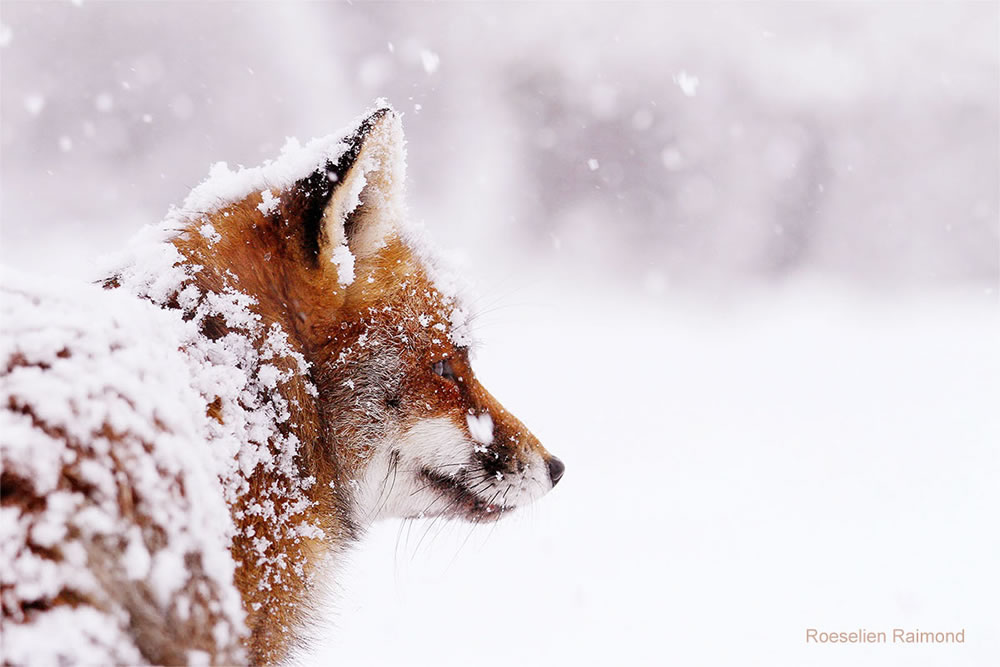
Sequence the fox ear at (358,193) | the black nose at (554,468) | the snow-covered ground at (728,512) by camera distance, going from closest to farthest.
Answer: the fox ear at (358,193) < the black nose at (554,468) < the snow-covered ground at (728,512)

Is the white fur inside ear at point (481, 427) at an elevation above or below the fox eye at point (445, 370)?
below

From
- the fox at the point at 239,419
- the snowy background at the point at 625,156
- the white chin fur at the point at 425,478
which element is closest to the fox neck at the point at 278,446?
the fox at the point at 239,419

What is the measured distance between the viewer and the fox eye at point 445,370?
3.25m

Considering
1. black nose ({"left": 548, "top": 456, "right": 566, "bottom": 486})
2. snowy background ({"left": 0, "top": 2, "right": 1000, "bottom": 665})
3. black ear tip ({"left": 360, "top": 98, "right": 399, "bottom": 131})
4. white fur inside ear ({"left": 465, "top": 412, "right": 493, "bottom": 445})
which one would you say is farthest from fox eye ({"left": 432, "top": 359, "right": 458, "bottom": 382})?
snowy background ({"left": 0, "top": 2, "right": 1000, "bottom": 665})

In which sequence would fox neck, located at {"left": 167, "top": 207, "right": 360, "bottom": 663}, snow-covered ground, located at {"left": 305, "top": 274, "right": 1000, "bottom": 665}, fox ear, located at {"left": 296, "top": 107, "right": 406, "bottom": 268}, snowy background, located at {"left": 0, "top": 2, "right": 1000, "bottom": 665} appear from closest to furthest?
fox neck, located at {"left": 167, "top": 207, "right": 360, "bottom": 663}
fox ear, located at {"left": 296, "top": 107, "right": 406, "bottom": 268}
snow-covered ground, located at {"left": 305, "top": 274, "right": 1000, "bottom": 665}
snowy background, located at {"left": 0, "top": 2, "right": 1000, "bottom": 665}

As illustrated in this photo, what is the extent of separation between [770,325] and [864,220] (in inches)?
157

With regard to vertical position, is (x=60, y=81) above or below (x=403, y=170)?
above

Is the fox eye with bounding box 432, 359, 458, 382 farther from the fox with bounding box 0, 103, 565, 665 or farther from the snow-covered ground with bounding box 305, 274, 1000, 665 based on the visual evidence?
the snow-covered ground with bounding box 305, 274, 1000, 665

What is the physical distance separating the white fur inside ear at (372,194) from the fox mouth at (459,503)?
43.0 inches

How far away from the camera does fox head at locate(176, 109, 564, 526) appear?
2807 millimetres

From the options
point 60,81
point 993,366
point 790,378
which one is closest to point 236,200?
point 790,378

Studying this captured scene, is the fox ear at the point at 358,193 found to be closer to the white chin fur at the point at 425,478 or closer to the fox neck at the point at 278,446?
the fox neck at the point at 278,446

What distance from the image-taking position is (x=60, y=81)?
1828 centimetres

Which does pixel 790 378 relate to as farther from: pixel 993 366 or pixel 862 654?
pixel 862 654
